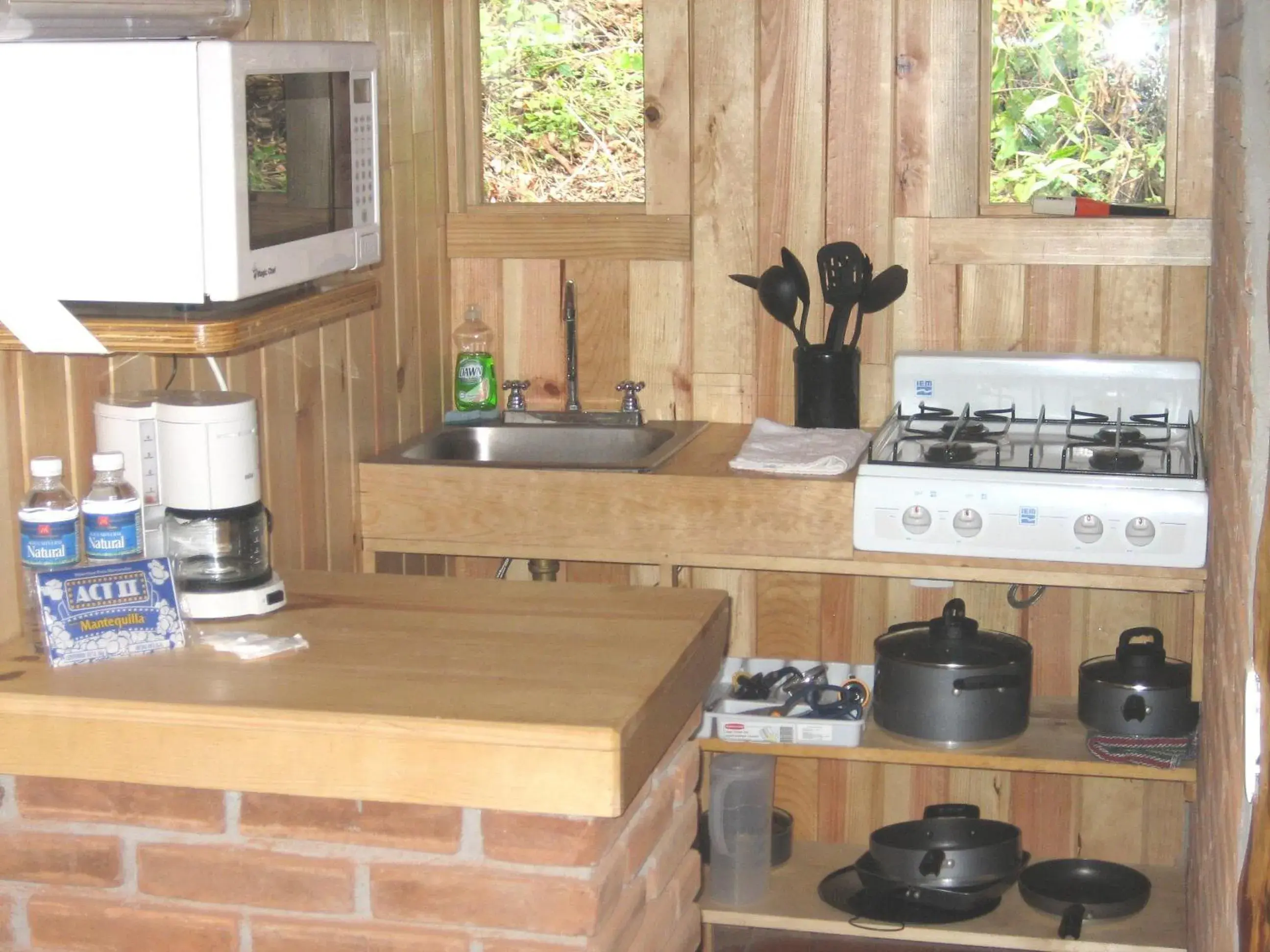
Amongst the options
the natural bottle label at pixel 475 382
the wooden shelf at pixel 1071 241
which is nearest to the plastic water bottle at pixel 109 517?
the natural bottle label at pixel 475 382

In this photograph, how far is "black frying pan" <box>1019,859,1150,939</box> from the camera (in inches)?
115

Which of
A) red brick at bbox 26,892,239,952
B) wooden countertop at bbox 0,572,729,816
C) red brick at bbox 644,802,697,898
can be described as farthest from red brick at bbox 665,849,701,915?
red brick at bbox 26,892,239,952

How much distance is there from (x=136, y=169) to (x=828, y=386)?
1.65 meters

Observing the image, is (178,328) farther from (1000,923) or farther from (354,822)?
(1000,923)

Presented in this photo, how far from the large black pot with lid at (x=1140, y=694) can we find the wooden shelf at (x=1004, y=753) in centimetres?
7

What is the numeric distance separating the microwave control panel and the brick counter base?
74 centimetres

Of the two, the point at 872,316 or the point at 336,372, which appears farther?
the point at 872,316

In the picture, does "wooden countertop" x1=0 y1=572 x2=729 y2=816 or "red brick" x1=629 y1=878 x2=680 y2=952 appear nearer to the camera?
"wooden countertop" x1=0 y1=572 x2=729 y2=816

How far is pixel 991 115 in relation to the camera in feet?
10.2

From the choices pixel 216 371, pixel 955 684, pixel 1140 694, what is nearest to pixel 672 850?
pixel 216 371

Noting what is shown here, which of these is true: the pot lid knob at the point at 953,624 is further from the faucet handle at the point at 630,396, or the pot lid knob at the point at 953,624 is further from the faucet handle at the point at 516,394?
the faucet handle at the point at 516,394

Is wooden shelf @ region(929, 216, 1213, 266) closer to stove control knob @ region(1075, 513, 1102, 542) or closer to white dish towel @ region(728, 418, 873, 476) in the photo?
white dish towel @ region(728, 418, 873, 476)

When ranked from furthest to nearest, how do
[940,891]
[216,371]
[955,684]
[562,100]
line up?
[562,100], [940,891], [955,684], [216,371]

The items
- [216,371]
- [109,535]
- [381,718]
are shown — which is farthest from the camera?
[216,371]
